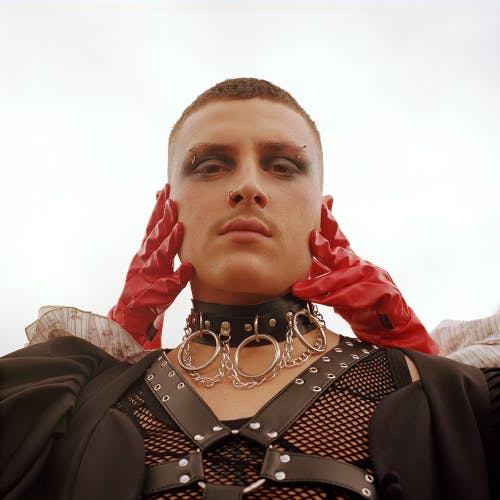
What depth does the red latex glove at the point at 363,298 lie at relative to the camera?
8.18 feet

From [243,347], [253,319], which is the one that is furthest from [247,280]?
[243,347]

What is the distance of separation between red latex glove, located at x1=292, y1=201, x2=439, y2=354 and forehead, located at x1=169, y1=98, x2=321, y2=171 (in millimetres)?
536

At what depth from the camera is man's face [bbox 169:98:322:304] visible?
2.40 meters

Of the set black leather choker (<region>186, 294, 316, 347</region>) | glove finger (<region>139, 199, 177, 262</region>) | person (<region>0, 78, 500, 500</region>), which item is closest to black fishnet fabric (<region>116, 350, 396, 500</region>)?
person (<region>0, 78, 500, 500</region>)

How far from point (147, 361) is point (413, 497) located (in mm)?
1248

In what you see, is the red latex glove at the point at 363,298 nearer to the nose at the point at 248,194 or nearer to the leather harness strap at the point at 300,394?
the leather harness strap at the point at 300,394

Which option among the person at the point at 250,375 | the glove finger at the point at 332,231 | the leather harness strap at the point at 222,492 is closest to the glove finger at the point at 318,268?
the person at the point at 250,375

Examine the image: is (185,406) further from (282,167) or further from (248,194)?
(282,167)

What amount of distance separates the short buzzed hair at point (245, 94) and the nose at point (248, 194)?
64cm

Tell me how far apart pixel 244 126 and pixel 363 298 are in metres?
1.04

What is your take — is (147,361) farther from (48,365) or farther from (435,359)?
(435,359)

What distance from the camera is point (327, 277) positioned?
2.50 meters

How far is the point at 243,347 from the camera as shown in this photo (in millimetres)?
2363

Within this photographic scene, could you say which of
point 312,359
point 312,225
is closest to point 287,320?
point 312,359
